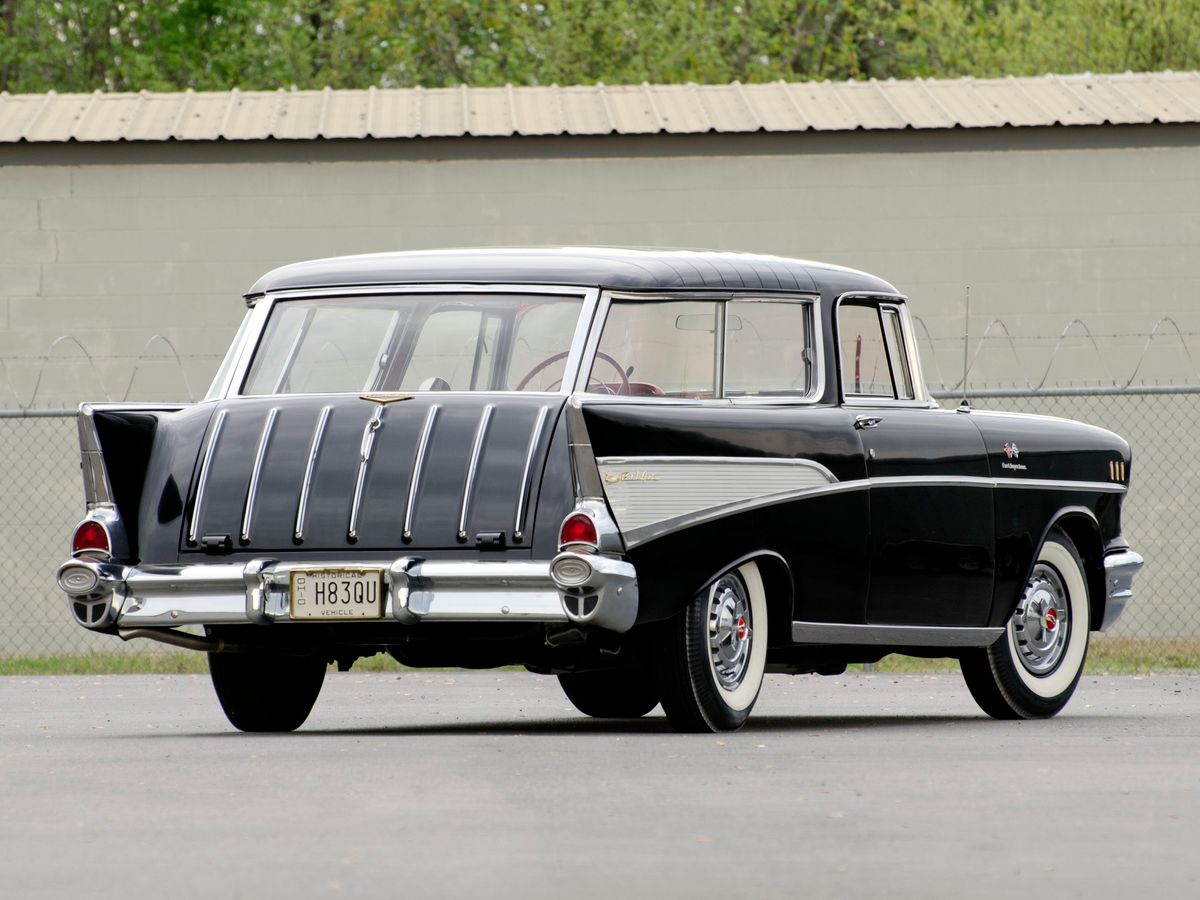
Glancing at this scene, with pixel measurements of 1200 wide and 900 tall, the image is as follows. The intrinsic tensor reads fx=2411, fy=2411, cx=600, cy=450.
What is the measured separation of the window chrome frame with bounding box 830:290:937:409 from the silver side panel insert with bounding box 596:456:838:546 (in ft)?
2.57

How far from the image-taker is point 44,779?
327 inches

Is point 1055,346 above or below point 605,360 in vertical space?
below

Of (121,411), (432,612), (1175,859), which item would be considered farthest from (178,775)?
(1175,859)

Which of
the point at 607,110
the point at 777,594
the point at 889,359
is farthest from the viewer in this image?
the point at 607,110

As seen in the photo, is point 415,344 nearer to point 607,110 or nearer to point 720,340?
point 720,340

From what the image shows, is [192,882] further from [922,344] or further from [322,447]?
[922,344]

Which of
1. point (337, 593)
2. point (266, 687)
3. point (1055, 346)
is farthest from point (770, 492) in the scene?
point (1055, 346)

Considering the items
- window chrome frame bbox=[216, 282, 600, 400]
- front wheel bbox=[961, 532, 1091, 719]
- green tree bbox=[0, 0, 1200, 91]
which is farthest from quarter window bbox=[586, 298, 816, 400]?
green tree bbox=[0, 0, 1200, 91]

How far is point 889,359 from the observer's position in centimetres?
1106

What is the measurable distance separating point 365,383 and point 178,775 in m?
2.33

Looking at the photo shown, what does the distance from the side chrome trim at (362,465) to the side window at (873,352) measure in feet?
7.18

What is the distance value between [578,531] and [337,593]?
3.24 feet

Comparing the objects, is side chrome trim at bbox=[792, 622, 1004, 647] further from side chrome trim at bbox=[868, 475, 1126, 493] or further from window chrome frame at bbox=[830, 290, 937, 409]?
window chrome frame at bbox=[830, 290, 937, 409]

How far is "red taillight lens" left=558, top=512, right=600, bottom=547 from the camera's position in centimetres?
915
